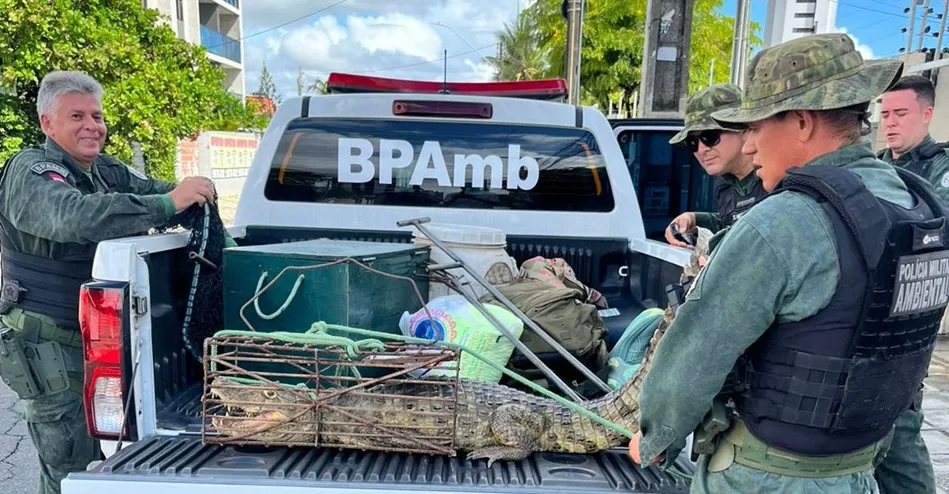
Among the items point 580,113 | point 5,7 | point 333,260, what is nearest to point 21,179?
point 333,260

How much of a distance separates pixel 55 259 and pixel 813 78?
2.47 metres

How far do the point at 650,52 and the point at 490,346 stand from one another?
635cm

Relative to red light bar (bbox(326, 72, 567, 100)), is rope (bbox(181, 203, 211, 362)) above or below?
below

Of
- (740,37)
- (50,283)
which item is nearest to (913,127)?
(50,283)

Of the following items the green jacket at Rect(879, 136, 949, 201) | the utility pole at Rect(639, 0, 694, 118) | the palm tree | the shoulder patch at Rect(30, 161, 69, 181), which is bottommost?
the shoulder patch at Rect(30, 161, 69, 181)

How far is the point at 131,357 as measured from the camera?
1808 mm

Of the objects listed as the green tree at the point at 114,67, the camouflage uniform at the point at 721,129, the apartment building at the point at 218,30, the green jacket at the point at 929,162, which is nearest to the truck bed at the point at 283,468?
the camouflage uniform at the point at 721,129

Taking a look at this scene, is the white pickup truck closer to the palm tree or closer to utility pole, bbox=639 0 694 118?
utility pole, bbox=639 0 694 118

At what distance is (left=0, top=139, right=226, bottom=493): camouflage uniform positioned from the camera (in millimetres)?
2158

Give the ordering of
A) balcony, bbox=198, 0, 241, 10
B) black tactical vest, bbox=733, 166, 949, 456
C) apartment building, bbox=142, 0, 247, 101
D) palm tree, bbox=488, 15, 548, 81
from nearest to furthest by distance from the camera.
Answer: black tactical vest, bbox=733, 166, 949, 456, palm tree, bbox=488, 15, 548, 81, apartment building, bbox=142, 0, 247, 101, balcony, bbox=198, 0, 241, 10

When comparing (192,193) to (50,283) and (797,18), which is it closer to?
(50,283)

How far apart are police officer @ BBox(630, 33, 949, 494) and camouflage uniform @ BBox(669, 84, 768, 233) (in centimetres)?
150

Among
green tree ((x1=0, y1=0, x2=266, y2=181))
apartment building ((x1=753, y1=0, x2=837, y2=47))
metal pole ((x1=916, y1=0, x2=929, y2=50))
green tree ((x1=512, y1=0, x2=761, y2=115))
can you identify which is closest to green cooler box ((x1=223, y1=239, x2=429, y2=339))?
green tree ((x1=0, y1=0, x2=266, y2=181))

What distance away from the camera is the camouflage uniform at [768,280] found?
124 centimetres
